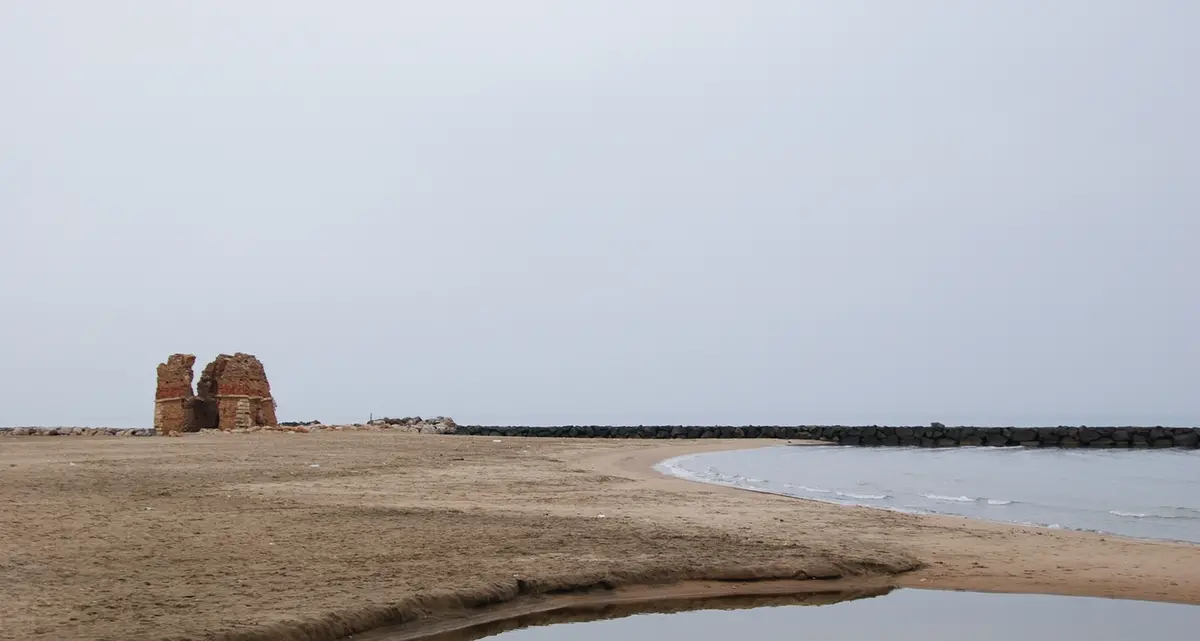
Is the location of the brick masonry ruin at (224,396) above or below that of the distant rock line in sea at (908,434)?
above

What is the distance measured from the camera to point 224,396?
105 ft

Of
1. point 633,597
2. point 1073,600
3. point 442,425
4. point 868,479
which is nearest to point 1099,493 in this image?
point 868,479

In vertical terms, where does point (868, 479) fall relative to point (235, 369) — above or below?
below

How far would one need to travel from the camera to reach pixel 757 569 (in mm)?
8219

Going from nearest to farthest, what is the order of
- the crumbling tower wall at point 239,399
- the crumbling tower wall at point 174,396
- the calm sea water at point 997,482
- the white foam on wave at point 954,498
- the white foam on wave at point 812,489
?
the calm sea water at point 997,482
the white foam on wave at point 954,498
the white foam on wave at point 812,489
the crumbling tower wall at point 239,399
the crumbling tower wall at point 174,396

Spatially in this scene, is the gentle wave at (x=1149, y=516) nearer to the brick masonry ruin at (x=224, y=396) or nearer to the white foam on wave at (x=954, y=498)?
the white foam on wave at (x=954, y=498)

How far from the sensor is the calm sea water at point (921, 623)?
6.49m

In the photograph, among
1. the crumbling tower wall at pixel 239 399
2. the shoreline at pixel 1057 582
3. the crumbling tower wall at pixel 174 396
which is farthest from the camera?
the crumbling tower wall at pixel 174 396

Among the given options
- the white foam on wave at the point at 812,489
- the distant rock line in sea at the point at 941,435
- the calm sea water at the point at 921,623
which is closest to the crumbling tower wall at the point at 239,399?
the distant rock line in sea at the point at 941,435

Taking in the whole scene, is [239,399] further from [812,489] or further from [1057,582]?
[1057,582]

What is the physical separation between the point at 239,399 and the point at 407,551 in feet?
84.5

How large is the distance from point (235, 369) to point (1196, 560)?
28899mm

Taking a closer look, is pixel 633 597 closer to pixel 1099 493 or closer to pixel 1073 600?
pixel 1073 600

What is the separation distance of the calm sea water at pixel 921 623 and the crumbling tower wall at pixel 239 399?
27.6 metres
